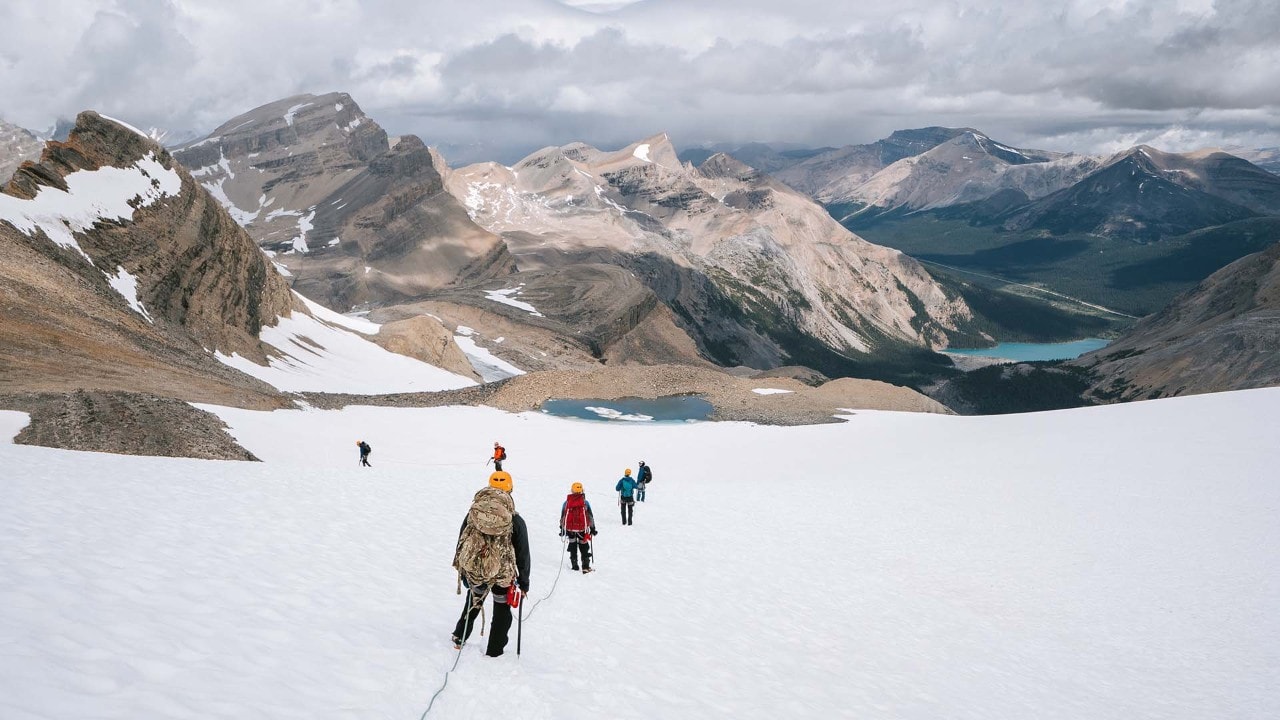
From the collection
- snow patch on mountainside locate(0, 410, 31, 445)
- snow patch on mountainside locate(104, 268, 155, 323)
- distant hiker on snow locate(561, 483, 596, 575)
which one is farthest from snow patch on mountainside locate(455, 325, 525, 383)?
distant hiker on snow locate(561, 483, 596, 575)

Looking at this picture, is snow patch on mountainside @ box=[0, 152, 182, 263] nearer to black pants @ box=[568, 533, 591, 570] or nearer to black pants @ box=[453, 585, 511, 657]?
black pants @ box=[568, 533, 591, 570]

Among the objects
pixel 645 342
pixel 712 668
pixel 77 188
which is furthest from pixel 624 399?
pixel 645 342

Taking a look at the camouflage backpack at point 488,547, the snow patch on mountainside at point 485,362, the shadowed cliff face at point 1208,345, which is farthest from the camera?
the shadowed cliff face at point 1208,345

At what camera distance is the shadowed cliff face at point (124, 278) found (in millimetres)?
28734

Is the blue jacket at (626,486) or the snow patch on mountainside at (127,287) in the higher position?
the snow patch on mountainside at (127,287)

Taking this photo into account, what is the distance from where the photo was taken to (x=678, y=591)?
1488 cm

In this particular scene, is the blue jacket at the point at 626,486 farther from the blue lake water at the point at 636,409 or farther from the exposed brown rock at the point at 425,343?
the exposed brown rock at the point at 425,343

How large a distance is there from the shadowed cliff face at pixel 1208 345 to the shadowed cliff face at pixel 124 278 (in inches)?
4658

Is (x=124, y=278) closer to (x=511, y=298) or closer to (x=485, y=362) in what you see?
(x=485, y=362)

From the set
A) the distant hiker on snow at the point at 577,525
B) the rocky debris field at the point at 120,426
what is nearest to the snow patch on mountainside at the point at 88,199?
the rocky debris field at the point at 120,426

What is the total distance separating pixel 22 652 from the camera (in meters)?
6.58

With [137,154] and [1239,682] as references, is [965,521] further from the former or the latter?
[137,154]

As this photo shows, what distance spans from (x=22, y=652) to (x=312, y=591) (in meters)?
3.91

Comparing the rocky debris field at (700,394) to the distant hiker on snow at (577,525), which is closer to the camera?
the distant hiker on snow at (577,525)
